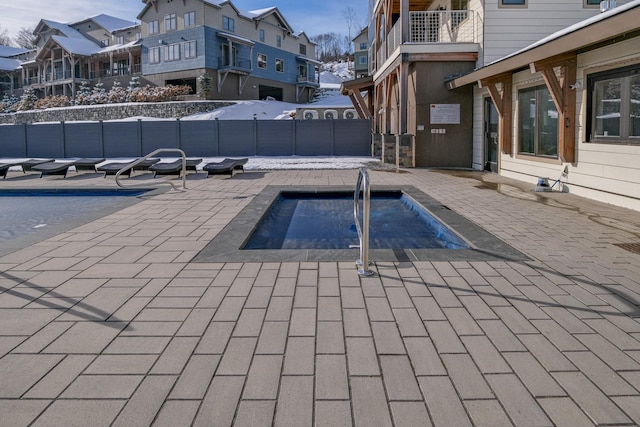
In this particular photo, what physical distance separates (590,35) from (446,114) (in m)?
7.34

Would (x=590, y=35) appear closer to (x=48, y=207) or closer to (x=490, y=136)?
(x=490, y=136)

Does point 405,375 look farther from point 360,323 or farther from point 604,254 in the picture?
point 604,254

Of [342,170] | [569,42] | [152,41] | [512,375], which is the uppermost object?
[152,41]

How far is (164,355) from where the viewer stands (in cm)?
273

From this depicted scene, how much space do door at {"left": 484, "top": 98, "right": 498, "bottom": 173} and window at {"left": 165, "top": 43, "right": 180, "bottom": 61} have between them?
27.5m

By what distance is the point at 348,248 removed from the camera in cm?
587

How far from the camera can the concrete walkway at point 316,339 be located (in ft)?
7.22

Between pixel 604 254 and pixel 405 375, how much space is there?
347cm

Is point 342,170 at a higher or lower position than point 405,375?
higher

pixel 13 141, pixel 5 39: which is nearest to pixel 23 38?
pixel 5 39

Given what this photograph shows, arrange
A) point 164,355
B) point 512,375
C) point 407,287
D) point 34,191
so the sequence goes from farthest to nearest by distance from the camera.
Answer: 1. point 34,191
2. point 407,287
3. point 164,355
4. point 512,375

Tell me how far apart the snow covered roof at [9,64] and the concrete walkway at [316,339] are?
5201 centimetres

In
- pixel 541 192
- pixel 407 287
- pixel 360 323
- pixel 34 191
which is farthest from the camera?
pixel 34 191

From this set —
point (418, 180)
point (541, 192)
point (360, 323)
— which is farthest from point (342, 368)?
point (418, 180)
